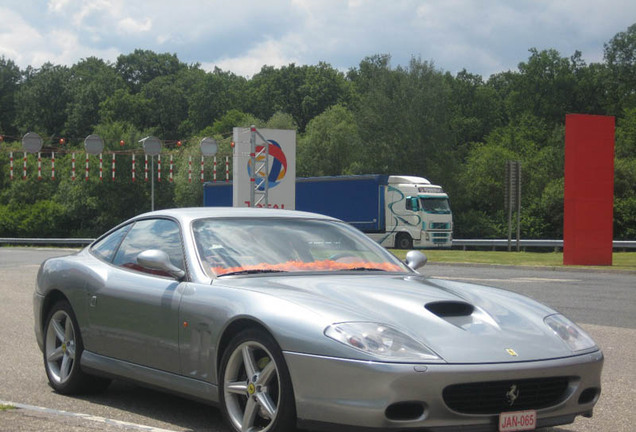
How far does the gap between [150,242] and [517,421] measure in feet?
9.37

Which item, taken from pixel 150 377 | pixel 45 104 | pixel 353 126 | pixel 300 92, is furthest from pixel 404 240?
pixel 45 104

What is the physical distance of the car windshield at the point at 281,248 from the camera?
5.55 meters

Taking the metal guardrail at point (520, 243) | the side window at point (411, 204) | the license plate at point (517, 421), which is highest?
the license plate at point (517, 421)

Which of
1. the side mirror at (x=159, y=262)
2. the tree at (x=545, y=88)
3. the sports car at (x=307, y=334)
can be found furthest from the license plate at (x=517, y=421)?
the tree at (x=545, y=88)

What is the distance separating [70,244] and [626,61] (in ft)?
181

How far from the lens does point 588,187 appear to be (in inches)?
1014

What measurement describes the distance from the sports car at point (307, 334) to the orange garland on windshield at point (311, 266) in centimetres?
1

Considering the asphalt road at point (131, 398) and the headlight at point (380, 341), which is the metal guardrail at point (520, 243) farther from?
the headlight at point (380, 341)

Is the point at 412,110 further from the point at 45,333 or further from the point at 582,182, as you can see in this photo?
the point at 45,333

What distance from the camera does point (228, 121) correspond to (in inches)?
3937

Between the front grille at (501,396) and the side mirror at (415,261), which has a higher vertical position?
the side mirror at (415,261)

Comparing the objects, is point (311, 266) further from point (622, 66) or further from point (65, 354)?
point (622, 66)

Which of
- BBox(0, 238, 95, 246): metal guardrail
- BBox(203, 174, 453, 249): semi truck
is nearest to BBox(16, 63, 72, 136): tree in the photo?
BBox(0, 238, 95, 246): metal guardrail

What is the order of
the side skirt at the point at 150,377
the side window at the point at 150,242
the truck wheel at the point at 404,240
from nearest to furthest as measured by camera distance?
1. the side skirt at the point at 150,377
2. the side window at the point at 150,242
3. the truck wheel at the point at 404,240
